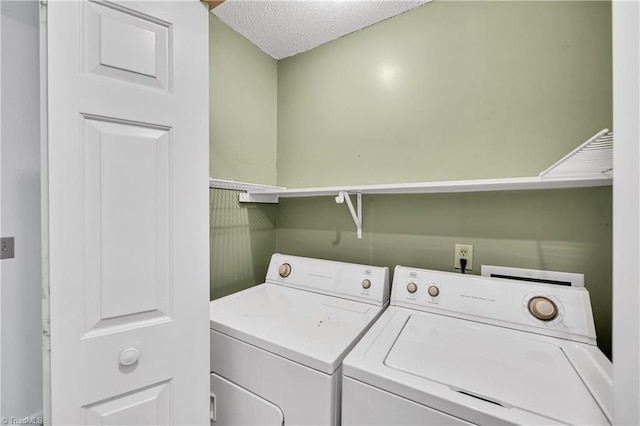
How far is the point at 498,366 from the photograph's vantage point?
0.83 metres

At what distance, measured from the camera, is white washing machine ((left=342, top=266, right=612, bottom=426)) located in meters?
0.67

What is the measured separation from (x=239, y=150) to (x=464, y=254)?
147 cm

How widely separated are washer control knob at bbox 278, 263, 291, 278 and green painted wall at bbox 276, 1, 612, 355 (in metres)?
0.23

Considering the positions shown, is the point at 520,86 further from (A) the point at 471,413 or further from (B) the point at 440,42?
(A) the point at 471,413

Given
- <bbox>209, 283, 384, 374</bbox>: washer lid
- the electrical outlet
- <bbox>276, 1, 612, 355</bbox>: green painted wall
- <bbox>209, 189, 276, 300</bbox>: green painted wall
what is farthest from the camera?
<bbox>209, 189, 276, 300</bbox>: green painted wall

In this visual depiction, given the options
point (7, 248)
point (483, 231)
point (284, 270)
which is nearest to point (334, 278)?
point (284, 270)

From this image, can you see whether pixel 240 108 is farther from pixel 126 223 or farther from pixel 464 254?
pixel 464 254

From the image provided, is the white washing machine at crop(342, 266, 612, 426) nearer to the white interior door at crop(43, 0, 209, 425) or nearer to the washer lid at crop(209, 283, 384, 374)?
the washer lid at crop(209, 283, 384, 374)

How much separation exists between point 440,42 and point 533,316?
1.40 m

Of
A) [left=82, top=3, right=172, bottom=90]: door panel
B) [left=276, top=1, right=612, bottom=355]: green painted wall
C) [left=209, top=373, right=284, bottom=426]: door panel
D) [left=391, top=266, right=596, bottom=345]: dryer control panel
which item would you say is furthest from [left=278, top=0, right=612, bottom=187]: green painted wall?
[left=209, top=373, right=284, bottom=426]: door panel

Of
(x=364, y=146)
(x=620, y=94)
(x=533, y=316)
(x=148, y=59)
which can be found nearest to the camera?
(x=620, y=94)

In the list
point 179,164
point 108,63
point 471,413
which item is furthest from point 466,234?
point 108,63

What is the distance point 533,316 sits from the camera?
40.4 inches

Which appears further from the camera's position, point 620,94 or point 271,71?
point 271,71
